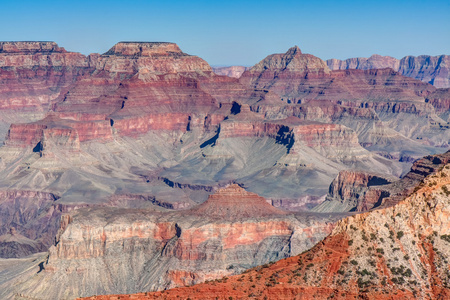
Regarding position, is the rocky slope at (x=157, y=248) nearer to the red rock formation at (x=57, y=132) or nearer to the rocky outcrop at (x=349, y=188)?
the rocky outcrop at (x=349, y=188)

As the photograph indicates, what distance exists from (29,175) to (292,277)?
133 meters

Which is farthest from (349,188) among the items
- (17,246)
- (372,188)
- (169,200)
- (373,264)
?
(373,264)

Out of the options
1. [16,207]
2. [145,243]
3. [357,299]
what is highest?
[357,299]

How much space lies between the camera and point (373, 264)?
36.3 meters

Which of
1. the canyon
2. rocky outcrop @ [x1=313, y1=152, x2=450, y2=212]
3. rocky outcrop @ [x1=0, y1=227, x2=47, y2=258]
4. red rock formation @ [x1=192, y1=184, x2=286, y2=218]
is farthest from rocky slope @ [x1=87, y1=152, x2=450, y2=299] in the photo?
rocky outcrop @ [x1=0, y1=227, x2=47, y2=258]

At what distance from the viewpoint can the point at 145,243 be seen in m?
87.8

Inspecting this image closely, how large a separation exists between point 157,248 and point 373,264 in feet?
177

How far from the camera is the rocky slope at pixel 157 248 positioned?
8138 centimetres

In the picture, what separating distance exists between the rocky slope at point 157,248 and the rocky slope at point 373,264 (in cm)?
4229

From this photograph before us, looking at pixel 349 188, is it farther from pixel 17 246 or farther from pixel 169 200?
pixel 17 246

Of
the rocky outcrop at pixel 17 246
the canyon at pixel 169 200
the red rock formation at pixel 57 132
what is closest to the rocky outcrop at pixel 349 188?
the canyon at pixel 169 200

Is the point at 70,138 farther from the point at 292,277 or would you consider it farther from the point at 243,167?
the point at 292,277

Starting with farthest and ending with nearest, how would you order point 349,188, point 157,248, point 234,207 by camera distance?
point 349,188 → point 234,207 → point 157,248

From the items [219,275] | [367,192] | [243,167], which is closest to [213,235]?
[219,275]
